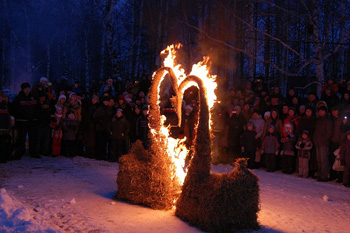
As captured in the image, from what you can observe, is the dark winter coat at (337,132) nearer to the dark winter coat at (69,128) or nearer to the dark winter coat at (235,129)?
the dark winter coat at (235,129)

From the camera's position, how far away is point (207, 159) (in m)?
6.25

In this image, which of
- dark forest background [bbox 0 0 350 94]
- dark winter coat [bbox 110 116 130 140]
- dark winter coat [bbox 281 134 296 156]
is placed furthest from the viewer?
dark forest background [bbox 0 0 350 94]

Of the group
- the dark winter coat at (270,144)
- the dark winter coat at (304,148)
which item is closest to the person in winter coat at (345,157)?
the dark winter coat at (304,148)

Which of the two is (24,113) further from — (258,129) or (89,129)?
(258,129)

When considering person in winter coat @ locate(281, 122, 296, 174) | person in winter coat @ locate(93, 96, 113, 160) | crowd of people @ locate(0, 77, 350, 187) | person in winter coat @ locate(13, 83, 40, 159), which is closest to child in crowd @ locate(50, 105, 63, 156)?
crowd of people @ locate(0, 77, 350, 187)

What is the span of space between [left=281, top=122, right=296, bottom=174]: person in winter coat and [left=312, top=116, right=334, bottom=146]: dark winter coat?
0.92m

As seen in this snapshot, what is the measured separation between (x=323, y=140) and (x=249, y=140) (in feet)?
8.31

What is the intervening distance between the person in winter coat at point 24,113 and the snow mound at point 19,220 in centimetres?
631

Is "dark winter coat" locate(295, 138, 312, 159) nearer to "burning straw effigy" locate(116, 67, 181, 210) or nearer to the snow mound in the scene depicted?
"burning straw effigy" locate(116, 67, 181, 210)

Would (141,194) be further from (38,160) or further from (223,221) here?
(38,160)

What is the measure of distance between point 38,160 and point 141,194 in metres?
6.36

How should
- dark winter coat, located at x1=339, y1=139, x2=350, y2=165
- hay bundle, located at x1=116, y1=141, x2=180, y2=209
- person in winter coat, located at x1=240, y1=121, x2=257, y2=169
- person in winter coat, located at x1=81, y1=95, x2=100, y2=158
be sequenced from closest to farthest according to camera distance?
hay bundle, located at x1=116, y1=141, x2=180, y2=209 < dark winter coat, located at x1=339, y1=139, x2=350, y2=165 < person in winter coat, located at x1=240, y1=121, x2=257, y2=169 < person in winter coat, located at x1=81, y1=95, x2=100, y2=158

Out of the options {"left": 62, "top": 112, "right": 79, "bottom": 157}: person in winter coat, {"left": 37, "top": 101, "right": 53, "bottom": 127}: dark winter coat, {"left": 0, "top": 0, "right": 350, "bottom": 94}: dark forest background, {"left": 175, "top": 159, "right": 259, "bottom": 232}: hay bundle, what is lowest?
{"left": 175, "top": 159, "right": 259, "bottom": 232}: hay bundle

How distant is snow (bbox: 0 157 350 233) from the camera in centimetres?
569
